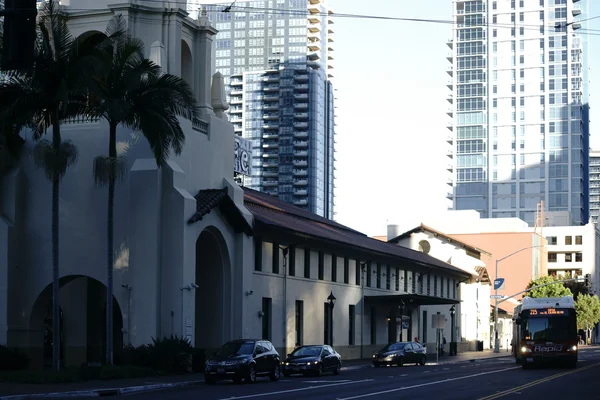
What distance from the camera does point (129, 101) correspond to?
38.0 m

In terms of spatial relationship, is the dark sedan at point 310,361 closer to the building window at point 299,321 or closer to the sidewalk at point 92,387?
the sidewalk at point 92,387

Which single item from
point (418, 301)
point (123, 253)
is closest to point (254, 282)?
point (123, 253)

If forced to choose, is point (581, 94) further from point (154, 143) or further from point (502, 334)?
point (154, 143)

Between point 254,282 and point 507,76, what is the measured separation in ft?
510

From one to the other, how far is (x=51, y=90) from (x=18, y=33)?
89.7ft

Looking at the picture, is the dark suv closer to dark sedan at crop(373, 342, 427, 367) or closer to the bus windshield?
the bus windshield

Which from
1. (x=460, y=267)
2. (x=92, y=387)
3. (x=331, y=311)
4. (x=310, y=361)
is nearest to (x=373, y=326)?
(x=331, y=311)

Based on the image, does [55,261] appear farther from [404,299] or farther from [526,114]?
[526,114]

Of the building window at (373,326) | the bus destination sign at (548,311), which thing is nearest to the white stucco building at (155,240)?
the bus destination sign at (548,311)

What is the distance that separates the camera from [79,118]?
4409 cm

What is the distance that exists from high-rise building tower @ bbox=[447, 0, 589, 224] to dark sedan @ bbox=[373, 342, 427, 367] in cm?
14006

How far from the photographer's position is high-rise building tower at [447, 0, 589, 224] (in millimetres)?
193500

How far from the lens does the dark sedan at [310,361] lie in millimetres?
41875

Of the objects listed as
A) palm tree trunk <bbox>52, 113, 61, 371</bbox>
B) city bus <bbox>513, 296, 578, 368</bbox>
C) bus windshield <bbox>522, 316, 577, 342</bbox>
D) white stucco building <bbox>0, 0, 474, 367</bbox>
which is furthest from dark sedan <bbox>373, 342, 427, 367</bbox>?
palm tree trunk <bbox>52, 113, 61, 371</bbox>
